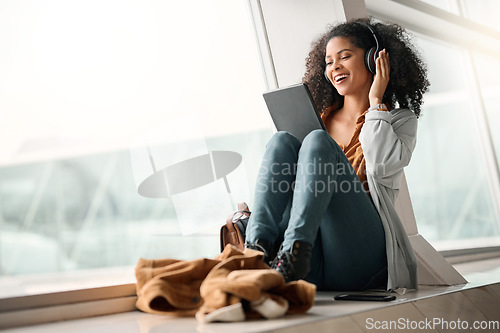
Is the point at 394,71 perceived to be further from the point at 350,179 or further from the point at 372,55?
the point at 350,179

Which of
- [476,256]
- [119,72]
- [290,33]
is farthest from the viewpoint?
[476,256]

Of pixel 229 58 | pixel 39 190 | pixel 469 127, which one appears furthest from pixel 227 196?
pixel 469 127

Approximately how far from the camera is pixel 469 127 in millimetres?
3838

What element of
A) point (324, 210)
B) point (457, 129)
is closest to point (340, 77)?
point (324, 210)

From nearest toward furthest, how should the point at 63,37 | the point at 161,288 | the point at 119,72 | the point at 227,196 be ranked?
the point at 161,288
the point at 63,37
the point at 119,72
the point at 227,196

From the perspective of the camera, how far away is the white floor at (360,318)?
3.80 ft

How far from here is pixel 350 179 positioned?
162cm

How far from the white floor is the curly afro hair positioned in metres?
0.76

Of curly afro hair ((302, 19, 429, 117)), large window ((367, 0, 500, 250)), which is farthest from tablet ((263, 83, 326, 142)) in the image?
large window ((367, 0, 500, 250))

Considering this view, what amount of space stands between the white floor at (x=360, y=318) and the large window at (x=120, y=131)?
1.18 ft

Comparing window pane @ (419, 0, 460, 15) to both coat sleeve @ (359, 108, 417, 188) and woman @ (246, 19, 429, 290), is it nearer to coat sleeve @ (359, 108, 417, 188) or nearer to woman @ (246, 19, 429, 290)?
woman @ (246, 19, 429, 290)

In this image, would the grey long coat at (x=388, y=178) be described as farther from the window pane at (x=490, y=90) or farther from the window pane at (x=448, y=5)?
the window pane at (x=490, y=90)

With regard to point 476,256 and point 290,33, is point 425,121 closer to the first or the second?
point 476,256

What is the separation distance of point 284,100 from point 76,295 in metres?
0.93
